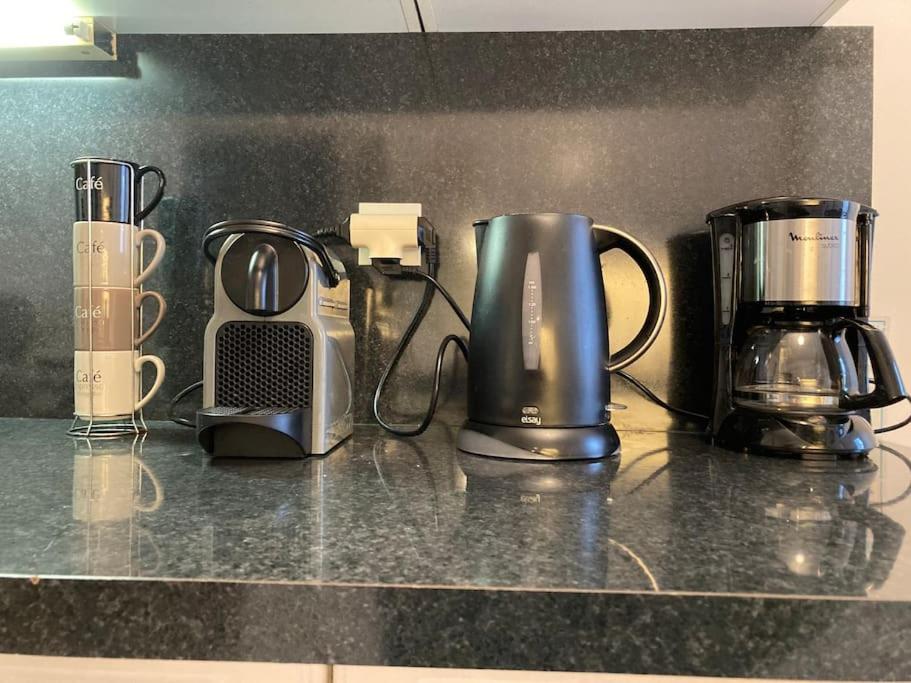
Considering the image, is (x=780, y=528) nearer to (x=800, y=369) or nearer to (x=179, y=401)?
(x=800, y=369)

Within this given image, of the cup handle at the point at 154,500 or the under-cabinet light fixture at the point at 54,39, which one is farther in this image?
the under-cabinet light fixture at the point at 54,39

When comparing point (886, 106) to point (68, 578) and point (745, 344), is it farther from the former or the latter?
point (68, 578)

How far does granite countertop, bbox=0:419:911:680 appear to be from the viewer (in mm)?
346

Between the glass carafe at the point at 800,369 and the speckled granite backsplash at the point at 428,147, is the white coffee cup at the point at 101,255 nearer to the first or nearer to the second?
the speckled granite backsplash at the point at 428,147

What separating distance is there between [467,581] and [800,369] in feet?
1.78

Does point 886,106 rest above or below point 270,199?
above

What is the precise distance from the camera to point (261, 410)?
2.23ft

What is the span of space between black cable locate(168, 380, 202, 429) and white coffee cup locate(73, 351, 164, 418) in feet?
0.25

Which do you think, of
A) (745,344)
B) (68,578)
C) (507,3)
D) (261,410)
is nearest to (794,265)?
(745,344)

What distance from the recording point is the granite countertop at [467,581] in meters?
0.35

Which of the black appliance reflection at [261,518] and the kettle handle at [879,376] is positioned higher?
the kettle handle at [879,376]

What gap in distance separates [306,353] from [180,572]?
353 mm

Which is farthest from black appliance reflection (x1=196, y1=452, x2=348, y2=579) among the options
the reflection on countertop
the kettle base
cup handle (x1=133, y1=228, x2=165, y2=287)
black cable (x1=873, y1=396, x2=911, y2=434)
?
black cable (x1=873, y1=396, x2=911, y2=434)

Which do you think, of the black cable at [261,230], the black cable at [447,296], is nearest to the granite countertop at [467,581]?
the black cable at [261,230]
